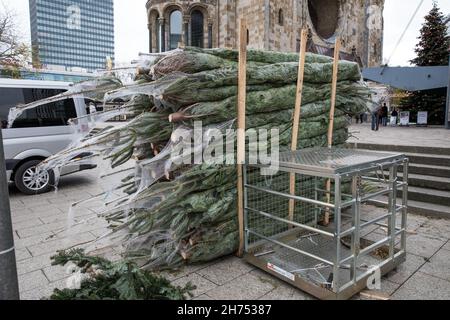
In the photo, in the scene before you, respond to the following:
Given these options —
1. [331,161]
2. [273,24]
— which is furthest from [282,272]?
[273,24]

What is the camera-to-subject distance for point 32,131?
7105 millimetres

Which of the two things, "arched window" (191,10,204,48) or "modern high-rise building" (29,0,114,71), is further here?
"modern high-rise building" (29,0,114,71)

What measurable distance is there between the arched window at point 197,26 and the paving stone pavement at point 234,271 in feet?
77.8

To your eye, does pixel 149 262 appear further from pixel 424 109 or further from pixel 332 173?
pixel 424 109

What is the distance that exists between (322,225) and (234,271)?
1802mm

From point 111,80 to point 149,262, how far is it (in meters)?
1.96

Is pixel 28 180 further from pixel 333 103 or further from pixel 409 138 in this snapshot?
pixel 409 138


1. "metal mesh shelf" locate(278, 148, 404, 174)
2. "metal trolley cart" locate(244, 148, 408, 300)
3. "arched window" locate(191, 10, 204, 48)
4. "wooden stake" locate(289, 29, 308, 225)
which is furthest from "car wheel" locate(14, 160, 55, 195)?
"arched window" locate(191, 10, 204, 48)

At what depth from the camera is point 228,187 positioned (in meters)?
3.51

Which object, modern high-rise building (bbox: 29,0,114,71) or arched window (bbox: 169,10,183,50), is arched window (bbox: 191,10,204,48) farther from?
modern high-rise building (bbox: 29,0,114,71)

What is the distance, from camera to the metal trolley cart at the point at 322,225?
2.78m

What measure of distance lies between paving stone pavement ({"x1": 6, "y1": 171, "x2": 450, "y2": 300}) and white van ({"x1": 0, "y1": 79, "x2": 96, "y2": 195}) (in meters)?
2.46

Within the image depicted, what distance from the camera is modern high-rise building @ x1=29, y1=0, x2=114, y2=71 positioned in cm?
3759

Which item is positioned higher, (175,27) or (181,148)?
(175,27)
